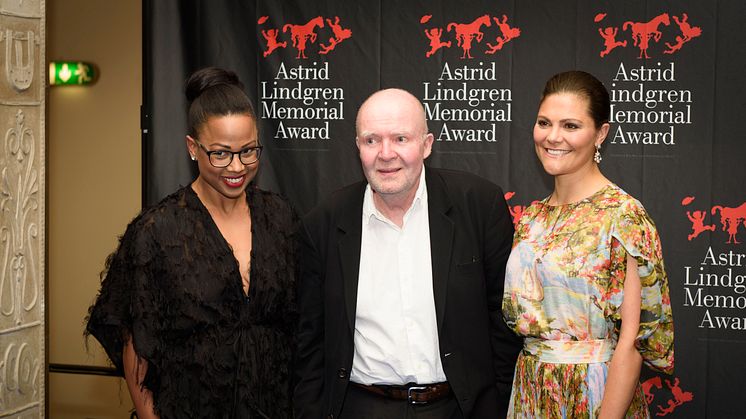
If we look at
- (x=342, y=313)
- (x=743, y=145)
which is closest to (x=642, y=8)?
(x=743, y=145)

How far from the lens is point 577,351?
250 cm

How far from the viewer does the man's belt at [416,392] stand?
8.41ft

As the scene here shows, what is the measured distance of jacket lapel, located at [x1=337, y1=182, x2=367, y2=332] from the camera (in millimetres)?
2631

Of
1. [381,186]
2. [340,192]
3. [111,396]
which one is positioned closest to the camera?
[381,186]

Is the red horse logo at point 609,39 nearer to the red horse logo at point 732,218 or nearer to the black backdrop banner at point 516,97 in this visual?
the black backdrop banner at point 516,97

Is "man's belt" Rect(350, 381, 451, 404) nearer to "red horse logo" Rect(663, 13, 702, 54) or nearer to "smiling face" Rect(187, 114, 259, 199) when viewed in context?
"smiling face" Rect(187, 114, 259, 199)

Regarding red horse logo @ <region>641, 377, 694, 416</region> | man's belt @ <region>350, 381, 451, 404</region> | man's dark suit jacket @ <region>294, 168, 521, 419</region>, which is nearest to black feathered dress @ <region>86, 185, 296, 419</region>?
man's dark suit jacket @ <region>294, 168, 521, 419</region>

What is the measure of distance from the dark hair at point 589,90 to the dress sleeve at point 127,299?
52.6 inches

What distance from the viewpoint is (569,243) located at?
2.48m

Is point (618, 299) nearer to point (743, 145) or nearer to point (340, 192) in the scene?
point (340, 192)

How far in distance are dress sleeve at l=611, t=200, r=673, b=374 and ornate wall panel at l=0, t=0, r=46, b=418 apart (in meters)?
2.33

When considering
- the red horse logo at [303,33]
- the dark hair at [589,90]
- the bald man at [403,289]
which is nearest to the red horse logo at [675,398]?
the bald man at [403,289]

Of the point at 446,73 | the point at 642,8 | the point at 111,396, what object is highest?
the point at 642,8

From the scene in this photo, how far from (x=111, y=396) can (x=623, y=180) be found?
4.02 metres
